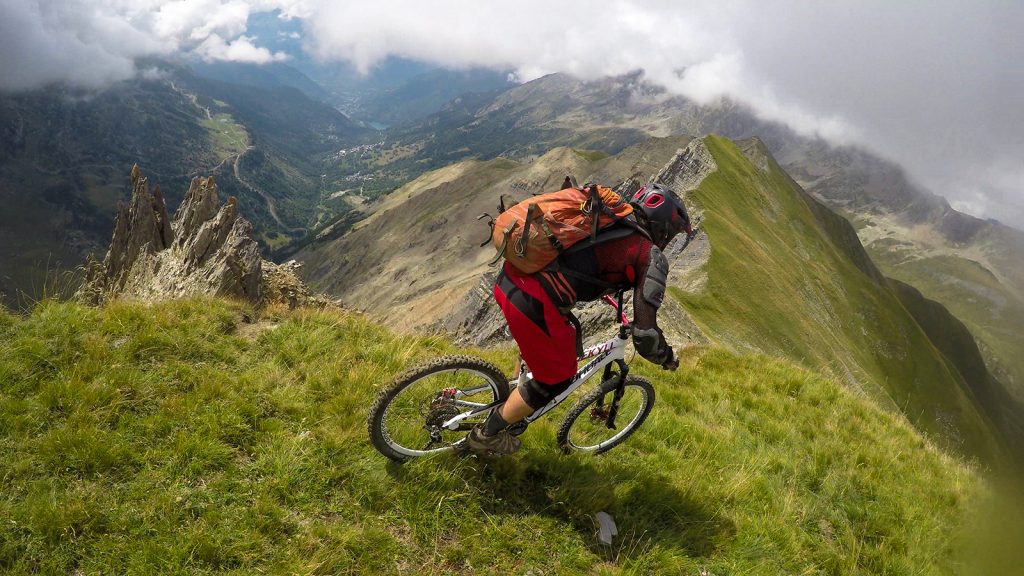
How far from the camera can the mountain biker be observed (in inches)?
216

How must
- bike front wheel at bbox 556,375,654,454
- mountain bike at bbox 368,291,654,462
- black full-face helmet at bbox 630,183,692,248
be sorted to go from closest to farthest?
mountain bike at bbox 368,291,654,462
black full-face helmet at bbox 630,183,692,248
bike front wheel at bbox 556,375,654,454

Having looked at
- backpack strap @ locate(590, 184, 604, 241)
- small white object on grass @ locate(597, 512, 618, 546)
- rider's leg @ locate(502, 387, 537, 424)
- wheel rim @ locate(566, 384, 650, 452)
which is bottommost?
small white object on grass @ locate(597, 512, 618, 546)

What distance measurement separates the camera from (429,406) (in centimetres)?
649

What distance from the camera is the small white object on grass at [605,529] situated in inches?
222

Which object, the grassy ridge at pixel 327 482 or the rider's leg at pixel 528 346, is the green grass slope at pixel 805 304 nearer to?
the grassy ridge at pixel 327 482

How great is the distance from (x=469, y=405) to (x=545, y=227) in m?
2.67

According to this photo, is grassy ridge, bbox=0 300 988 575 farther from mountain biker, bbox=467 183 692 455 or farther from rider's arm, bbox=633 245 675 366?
rider's arm, bbox=633 245 675 366

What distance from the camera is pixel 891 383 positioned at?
85.7 metres

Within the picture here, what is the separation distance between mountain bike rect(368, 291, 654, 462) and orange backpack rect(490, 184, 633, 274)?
1.11 meters

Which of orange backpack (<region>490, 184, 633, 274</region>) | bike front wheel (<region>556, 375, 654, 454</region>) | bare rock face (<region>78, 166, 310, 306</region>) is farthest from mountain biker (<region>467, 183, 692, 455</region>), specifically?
bare rock face (<region>78, 166, 310, 306</region>)

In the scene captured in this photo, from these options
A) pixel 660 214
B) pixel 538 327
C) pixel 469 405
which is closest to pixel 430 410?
pixel 469 405

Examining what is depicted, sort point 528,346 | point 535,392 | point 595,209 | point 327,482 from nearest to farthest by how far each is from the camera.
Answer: point 327,482
point 595,209
point 528,346
point 535,392

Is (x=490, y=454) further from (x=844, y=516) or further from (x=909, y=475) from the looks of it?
(x=909, y=475)

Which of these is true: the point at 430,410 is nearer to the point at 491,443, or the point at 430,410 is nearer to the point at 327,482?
the point at 491,443
